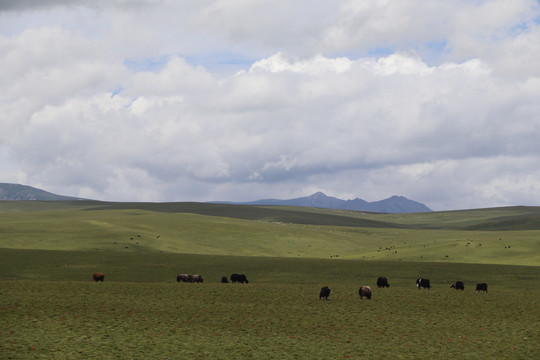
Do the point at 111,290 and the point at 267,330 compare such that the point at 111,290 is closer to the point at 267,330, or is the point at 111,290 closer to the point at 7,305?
the point at 7,305

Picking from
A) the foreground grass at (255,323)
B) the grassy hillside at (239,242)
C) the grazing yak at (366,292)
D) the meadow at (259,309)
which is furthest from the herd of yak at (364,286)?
the grassy hillside at (239,242)

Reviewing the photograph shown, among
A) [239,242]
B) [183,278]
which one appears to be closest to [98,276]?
[183,278]

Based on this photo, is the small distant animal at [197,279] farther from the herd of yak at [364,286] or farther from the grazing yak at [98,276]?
the grazing yak at [98,276]

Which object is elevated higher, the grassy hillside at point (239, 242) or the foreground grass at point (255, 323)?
the grassy hillside at point (239, 242)

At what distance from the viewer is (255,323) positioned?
30422mm

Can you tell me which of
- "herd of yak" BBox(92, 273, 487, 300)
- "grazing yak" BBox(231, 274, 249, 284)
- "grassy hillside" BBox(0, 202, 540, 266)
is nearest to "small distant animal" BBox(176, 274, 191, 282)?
"herd of yak" BBox(92, 273, 487, 300)

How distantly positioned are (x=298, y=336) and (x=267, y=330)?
188 cm

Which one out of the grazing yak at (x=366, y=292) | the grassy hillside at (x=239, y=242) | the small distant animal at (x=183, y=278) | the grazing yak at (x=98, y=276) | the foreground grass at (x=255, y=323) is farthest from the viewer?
the grassy hillside at (x=239, y=242)

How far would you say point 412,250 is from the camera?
8712 centimetres

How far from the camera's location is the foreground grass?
24.3 meters

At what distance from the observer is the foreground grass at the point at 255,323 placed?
24.3 metres

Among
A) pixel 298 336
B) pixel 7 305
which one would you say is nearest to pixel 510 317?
pixel 298 336

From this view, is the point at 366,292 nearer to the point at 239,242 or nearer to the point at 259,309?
the point at 259,309

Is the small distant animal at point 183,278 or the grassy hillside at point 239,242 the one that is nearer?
the small distant animal at point 183,278
